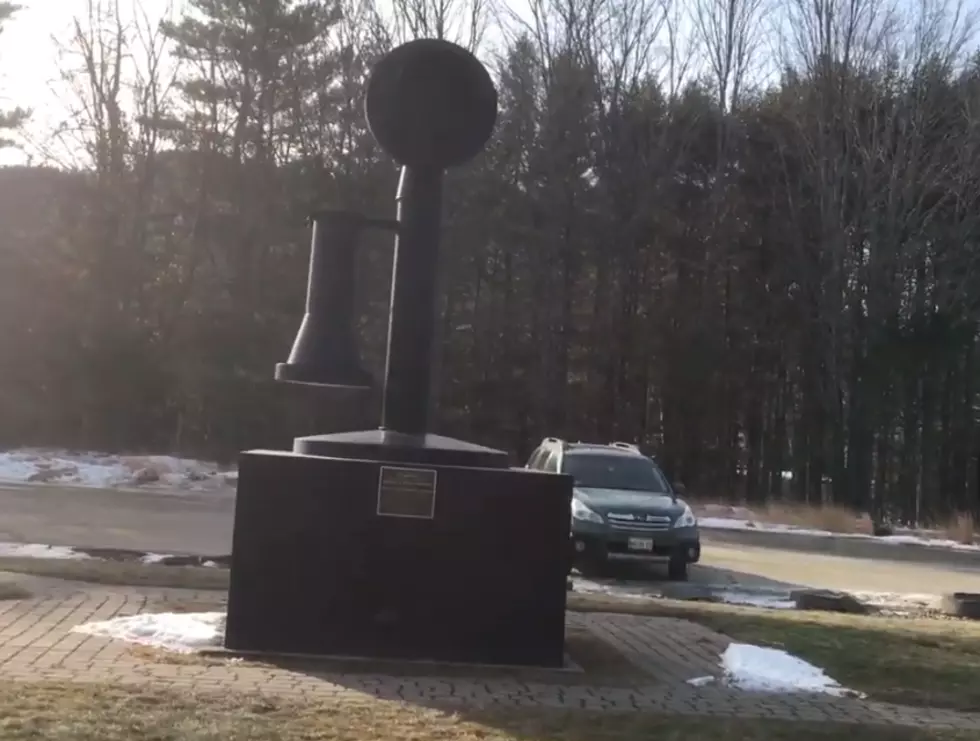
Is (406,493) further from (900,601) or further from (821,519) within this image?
(821,519)

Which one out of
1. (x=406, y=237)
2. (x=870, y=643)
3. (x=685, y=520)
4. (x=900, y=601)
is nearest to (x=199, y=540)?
(x=685, y=520)

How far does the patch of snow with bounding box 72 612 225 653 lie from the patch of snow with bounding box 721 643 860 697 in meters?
3.20

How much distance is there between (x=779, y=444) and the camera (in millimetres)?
40031

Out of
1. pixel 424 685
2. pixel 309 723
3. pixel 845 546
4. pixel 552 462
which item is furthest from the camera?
pixel 845 546

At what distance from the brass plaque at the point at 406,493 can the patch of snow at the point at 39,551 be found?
7115mm

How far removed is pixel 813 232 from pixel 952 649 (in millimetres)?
31272

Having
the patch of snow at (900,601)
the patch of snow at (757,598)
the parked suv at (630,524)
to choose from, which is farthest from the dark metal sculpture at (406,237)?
the patch of snow at (900,601)

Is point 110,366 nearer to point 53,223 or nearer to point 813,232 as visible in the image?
point 53,223

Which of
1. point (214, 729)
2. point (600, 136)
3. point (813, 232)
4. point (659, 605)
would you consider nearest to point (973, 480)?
point (813, 232)

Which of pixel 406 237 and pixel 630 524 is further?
pixel 630 524

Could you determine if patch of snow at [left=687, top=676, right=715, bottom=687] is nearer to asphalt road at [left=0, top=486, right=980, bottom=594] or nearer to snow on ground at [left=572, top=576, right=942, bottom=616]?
snow on ground at [left=572, top=576, right=942, bottom=616]

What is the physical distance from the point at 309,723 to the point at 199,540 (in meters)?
11.7

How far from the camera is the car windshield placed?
17438 millimetres

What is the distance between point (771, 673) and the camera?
26.8 ft
